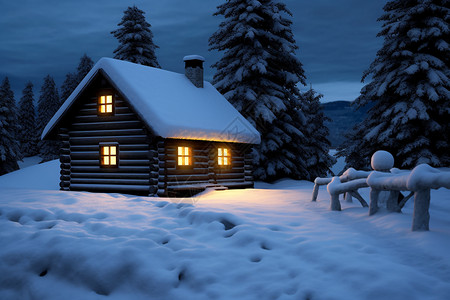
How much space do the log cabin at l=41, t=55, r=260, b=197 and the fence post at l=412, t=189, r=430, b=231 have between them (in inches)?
385

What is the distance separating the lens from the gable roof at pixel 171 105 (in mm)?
14742

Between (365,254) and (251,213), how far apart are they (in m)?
3.76

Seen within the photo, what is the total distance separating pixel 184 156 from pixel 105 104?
13.2 ft

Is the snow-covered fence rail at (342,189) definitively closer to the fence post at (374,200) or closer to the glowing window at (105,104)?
the fence post at (374,200)

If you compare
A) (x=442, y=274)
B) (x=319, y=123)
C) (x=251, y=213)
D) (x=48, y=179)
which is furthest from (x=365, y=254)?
(x=319, y=123)

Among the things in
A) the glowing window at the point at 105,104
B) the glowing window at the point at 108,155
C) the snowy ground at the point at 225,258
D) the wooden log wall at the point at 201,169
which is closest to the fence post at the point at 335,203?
the snowy ground at the point at 225,258

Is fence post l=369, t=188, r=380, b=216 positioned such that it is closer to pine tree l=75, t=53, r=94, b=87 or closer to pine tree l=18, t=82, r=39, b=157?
pine tree l=75, t=53, r=94, b=87

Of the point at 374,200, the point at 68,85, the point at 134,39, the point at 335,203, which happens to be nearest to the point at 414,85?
the point at 335,203

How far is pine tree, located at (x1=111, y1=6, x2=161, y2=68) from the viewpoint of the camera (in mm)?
30984

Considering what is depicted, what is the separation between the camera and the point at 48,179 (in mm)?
21984

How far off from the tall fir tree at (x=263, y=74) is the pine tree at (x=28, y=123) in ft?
133

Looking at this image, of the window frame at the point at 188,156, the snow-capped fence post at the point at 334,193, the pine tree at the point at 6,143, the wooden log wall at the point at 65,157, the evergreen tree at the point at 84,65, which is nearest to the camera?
the snow-capped fence post at the point at 334,193

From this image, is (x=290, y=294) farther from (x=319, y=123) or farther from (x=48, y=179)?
(x=319, y=123)

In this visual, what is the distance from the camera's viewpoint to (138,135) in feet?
52.0
